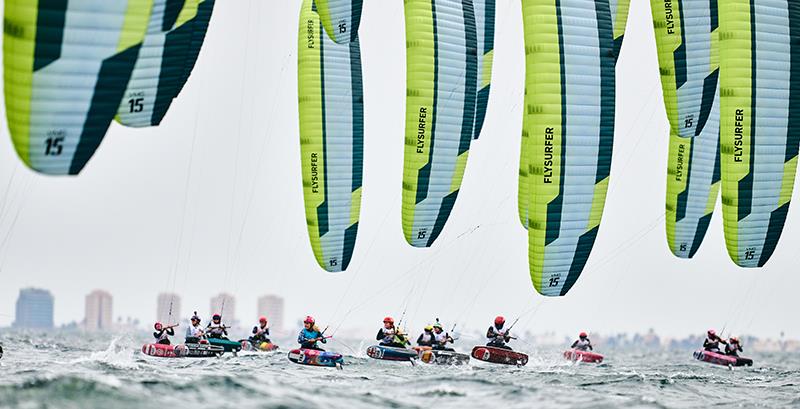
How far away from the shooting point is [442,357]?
137 ft

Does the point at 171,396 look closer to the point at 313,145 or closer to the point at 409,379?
the point at 409,379

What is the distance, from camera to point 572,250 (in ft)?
130

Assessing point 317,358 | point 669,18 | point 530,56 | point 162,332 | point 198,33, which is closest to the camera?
point 198,33

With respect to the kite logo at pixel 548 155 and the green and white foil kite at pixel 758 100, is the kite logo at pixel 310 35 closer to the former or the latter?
the kite logo at pixel 548 155

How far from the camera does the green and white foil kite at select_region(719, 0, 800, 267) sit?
41719mm

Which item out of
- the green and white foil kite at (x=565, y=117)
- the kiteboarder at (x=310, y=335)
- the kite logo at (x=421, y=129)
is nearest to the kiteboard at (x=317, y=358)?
the kiteboarder at (x=310, y=335)

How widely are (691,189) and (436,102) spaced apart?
1158 centimetres

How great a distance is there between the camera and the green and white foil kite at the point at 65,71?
78.2 feet

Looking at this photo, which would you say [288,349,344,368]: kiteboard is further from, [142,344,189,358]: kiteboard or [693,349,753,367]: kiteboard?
[693,349,753,367]: kiteboard

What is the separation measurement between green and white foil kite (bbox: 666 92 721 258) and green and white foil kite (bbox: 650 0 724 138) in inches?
284

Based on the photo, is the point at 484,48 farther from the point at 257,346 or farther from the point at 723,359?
the point at 723,359

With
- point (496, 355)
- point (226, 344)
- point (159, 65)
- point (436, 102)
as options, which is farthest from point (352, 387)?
point (436, 102)

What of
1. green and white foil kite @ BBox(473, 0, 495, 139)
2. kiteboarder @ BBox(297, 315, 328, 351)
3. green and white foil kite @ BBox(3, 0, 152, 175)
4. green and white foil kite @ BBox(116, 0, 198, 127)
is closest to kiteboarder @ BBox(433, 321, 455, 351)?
kiteboarder @ BBox(297, 315, 328, 351)

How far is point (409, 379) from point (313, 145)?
16.0 metres
